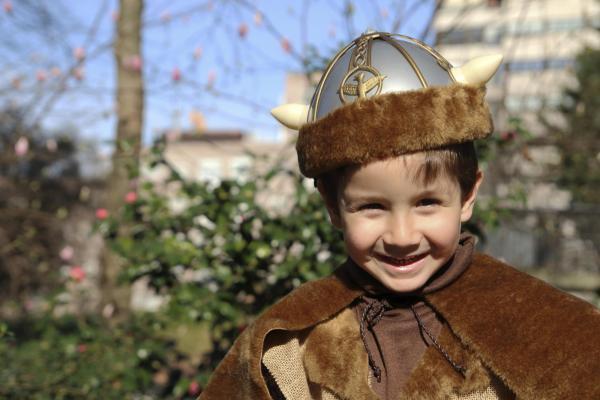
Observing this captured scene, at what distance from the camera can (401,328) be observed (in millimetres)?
1869

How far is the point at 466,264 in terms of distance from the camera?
1.88 metres

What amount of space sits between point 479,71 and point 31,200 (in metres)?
7.18

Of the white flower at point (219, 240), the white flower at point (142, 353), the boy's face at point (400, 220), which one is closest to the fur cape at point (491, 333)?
the boy's face at point (400, 220)

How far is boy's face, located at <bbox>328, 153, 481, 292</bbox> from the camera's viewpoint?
1.70m

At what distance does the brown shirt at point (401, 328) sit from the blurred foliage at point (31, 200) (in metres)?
4.68

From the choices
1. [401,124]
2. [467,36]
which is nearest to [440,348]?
[401,124]

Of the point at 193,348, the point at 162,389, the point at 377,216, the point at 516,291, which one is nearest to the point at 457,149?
the point at 377,216

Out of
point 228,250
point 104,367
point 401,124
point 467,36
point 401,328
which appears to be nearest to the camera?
point 401,124

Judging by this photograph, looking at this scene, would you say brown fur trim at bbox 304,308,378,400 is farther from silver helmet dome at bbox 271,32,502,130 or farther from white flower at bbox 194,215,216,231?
white flower at bbox 194,215,216,231

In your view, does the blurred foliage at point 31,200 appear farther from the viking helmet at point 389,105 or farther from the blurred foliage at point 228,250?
the viking helmet at point 389,105

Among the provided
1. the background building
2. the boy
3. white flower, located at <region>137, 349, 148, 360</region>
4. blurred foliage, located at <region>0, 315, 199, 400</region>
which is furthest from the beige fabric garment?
the background building

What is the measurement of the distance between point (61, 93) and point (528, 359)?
544 centimetres

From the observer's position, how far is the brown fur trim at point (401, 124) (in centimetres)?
165

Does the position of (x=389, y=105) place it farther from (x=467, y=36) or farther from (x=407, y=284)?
(x=467, y=36)
